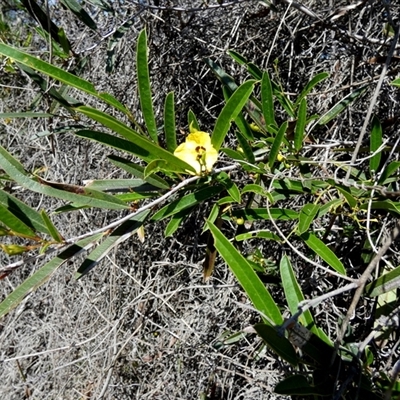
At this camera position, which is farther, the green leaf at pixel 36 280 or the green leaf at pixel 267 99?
the green leaf at pixel 267 99

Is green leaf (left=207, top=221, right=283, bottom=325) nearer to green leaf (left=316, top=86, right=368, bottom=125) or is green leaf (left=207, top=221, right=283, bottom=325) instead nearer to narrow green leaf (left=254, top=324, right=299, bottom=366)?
narrow green leaf (left=254, top=324, right=299, bottom=366)

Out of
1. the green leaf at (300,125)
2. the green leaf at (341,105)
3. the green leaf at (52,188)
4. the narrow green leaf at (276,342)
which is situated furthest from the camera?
the green leaf at (341,105)

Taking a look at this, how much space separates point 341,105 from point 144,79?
0.44m

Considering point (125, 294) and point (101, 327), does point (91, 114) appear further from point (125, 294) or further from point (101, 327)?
point (101, 327)

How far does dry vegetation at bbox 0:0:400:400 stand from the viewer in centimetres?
104

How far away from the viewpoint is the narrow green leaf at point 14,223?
680 millimetres

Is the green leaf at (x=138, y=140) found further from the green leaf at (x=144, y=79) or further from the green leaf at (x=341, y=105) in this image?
the green leaf at (x=341, y=105)

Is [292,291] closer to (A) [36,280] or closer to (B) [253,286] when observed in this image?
(B) [253,286]

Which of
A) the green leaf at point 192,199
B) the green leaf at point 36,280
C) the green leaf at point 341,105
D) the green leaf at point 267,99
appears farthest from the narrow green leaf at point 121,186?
the green leaf at point 341,105

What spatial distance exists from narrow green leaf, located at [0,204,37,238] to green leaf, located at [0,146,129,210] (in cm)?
6

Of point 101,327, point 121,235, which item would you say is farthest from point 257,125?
point 101,327

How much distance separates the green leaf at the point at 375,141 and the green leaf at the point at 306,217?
152 mm

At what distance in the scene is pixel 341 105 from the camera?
97cm

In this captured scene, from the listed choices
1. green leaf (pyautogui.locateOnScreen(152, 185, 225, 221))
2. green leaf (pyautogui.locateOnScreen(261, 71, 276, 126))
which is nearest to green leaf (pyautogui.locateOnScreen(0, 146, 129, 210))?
green leaf (pyautogui.locateOnScreen(152, 185, 225, 221))
